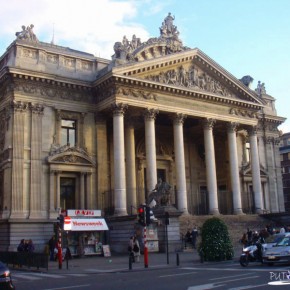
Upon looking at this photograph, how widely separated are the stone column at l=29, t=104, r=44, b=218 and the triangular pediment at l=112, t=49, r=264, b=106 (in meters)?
7.05

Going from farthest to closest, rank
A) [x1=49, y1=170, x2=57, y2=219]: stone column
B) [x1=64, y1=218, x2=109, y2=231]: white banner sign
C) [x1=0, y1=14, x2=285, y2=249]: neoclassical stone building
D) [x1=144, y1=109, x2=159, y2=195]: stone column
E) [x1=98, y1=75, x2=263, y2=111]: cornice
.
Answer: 1. [x1=144, y1=109, x2=159, y2=195]: stone column
2. [x1=98, y1=75, x2=263, y2=111]: cornice
3. [x1=49, y1=170, x2=57, y2=219]: stone column
4. [x1=0, y1=14, x2=285, y2=249]: neoclassical stone building
5. [x1=64, y1=218, x2=109, y2=231]: white banner sign

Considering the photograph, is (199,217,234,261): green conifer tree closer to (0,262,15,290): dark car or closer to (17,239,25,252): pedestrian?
(17,239,25,252): pedestrian

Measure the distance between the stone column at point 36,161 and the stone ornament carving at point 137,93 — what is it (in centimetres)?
663

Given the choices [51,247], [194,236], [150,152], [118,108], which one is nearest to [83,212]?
[51,247]

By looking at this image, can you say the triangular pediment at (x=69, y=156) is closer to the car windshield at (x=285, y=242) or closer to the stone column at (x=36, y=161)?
the stone column at (x=36, y=161)

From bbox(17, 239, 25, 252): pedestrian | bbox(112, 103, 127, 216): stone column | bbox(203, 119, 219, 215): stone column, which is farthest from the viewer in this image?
bbox(203, 119, 219, 215): stone column

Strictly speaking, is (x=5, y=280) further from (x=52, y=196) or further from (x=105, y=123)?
(x=105, y=123)

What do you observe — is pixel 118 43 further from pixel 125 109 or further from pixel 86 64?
pixel 125 109

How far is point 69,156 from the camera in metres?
37.2

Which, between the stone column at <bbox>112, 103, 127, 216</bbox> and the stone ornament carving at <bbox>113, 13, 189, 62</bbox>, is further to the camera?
the stone ornament carving at <bbox>113, 13, 189, 62</bbox>

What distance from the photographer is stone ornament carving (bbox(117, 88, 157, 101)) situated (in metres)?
37.5

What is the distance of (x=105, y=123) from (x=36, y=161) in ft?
24.6

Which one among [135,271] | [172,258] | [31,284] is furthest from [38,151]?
[31,284]

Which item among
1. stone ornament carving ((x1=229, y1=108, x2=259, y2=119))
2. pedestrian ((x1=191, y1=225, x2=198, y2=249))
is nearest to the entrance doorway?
pedestrian ((x1=191, y1=225, x2=198, y2=249))
